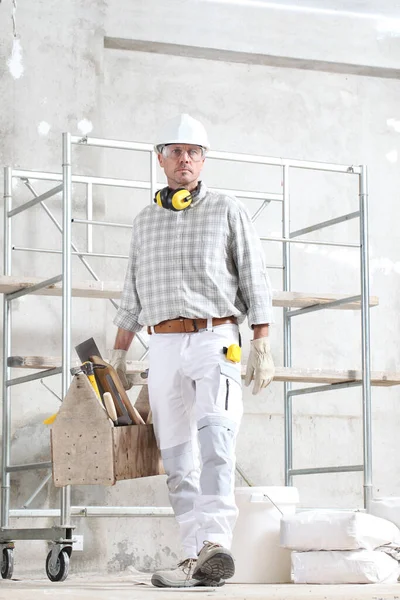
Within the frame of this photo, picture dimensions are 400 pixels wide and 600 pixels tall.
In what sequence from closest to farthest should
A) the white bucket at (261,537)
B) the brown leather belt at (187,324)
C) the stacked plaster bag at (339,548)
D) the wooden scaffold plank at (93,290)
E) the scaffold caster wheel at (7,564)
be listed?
the brown leather belt at (187,324), the stacked plaster bag at (339,548), the white bucket at (261,537), the scaffold caster wheel at (7,564), the wooden scaffold plank at (93,290)

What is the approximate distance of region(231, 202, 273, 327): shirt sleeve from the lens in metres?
4.71

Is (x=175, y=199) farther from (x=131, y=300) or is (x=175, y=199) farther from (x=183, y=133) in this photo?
(x=131, y=300)

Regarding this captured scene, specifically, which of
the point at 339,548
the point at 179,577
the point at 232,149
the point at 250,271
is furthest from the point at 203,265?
the point at 232,149

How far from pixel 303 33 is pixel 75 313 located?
104 inches

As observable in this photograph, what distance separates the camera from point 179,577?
169 inches

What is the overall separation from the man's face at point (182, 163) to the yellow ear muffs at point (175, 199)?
0.16 ft

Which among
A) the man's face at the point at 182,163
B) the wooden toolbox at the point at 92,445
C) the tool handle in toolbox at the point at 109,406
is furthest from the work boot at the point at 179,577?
the man's face at the point at 182,163

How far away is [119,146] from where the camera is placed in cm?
632

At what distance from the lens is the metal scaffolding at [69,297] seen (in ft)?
19.1

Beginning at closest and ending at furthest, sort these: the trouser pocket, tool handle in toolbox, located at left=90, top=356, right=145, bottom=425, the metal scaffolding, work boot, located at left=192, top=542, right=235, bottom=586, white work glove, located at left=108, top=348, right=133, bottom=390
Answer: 1. work boot, located at left=192, top=542, right=235, bottom=586
2. the trouser pocket
3. tool handle in toolbox, located at left=90, top=356, right=145, bottom=425
4. white work glove, located at left=108, top=348, right=133, bottom=390
5. the metal scaffolding

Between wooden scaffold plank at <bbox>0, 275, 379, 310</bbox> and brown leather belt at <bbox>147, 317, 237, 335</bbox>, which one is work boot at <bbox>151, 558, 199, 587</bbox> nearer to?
brown leather belt at <bbox>147, 317, 237, 335</bbox>

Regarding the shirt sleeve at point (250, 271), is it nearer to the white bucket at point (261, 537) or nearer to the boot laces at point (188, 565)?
the boot laces at point (188, 565)

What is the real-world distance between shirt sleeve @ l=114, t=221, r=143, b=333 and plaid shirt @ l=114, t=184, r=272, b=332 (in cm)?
10

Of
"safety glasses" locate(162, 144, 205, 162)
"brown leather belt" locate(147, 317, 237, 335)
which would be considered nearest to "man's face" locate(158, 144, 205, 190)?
"safety glasses" locate(162, 144, 205, 162)
